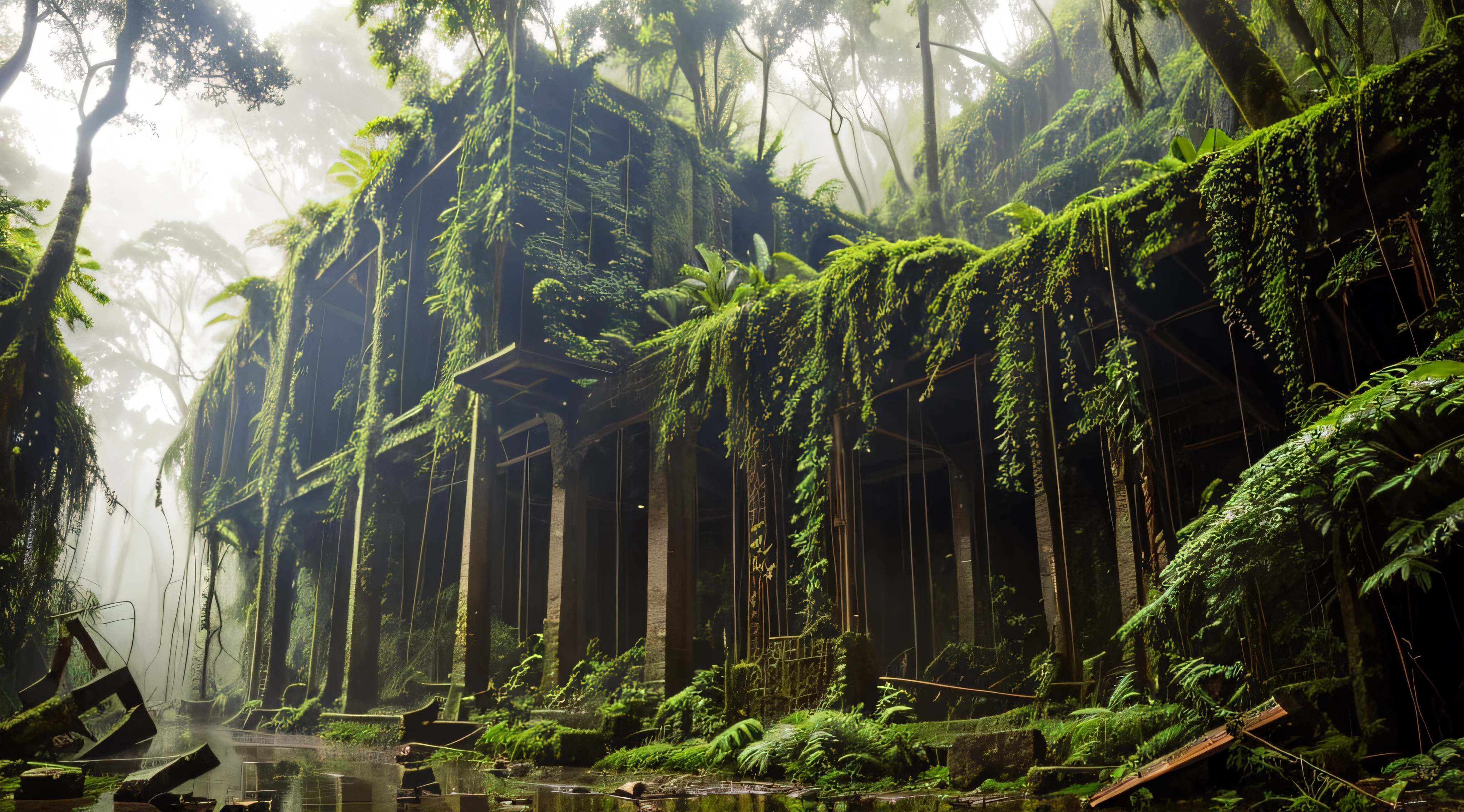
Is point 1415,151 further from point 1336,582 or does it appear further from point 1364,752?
point 1364,752

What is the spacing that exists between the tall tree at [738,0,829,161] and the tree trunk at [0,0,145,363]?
12.8 metres

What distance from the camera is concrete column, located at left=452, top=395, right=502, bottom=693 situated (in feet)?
40.6

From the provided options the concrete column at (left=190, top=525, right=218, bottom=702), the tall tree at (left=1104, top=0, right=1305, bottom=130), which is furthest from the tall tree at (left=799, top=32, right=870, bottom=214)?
the concrete column at (left=190, top=525, right=218, bottom=702)

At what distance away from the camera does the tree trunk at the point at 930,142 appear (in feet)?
66.5

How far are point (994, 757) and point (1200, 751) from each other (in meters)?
1.40

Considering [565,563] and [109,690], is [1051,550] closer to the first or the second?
[565,563]

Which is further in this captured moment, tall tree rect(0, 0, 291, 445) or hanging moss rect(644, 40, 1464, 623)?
tall tree rect(0, 0, 291, 445)

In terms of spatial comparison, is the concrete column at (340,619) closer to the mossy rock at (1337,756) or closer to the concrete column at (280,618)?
the concrete column at (280,618)

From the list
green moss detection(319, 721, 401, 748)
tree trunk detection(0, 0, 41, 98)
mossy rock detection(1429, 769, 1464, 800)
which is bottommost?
green moss detection(319, 721, 401, 748)

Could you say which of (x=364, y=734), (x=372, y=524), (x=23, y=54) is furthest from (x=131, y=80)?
(x=364, y=734)

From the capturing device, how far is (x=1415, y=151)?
18.6 ft

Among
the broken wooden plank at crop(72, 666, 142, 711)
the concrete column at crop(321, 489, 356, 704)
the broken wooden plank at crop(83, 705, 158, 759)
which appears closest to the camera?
the broken wooden plank at crop(72, 666, 142, 711)

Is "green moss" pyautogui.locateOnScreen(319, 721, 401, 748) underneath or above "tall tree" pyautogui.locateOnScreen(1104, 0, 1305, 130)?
underneath

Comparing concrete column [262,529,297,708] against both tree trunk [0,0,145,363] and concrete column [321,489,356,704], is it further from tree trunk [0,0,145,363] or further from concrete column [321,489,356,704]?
tree trunk [0,0,145,363]
